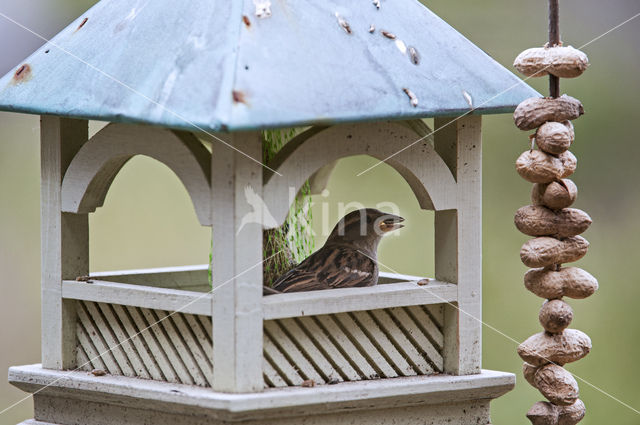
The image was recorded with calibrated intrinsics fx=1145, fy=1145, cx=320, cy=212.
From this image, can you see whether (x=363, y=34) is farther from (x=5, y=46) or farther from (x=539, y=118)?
(x=5, y=46)

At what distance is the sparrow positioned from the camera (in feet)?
10.7

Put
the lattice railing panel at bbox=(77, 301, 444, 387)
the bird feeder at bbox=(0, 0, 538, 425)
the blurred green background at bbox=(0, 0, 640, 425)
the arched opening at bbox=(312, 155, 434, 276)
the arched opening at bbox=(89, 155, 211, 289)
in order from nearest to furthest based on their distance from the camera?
the bird feeder at bbox=(0, 0, 538, 425) → the lattice railing panel at bbox=(77, 301, 444, 387) → the arched opening at bbox=(312, 155, 434, 276) → the blurred green background at bbox=(0, 0, 640, 425) → the arched opening at bbox=(89, 155, 211, 289)

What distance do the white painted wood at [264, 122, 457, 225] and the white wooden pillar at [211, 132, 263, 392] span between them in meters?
0.06

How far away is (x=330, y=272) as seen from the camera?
Answer: 10.8ft

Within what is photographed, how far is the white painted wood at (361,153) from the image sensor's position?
2.76 metres

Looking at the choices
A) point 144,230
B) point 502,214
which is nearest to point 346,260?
point 502,214

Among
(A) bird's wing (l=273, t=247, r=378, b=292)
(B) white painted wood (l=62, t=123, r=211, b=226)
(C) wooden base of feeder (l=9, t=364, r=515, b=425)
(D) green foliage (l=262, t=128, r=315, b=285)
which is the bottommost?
(C) wooden base of feeder (l=9, t=364, r=515, b=425)

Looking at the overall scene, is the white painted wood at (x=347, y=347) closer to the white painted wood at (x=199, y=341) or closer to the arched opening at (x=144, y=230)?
the white painted wood at (x=199, y=341)

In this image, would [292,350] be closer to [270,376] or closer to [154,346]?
[270,376]

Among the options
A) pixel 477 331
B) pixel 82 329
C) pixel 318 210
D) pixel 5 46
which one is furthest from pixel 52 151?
pixel 5 46

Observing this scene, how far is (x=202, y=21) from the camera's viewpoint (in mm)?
2764

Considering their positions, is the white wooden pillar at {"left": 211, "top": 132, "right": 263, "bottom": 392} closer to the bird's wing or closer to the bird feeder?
the bird feeder

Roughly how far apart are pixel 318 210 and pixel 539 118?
2000 mm

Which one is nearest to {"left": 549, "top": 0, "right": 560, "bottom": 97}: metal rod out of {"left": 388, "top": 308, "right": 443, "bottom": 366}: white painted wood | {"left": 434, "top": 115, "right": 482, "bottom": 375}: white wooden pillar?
{"left": 434, "top": 115, "right": 482, "bottom": 375}: white wooden pillar
